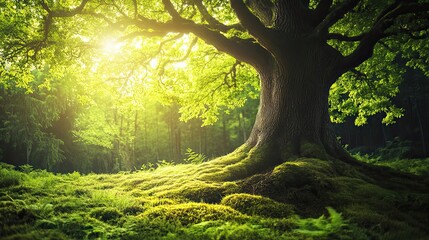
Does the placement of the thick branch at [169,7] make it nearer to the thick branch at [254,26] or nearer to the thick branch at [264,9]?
the thick branch at [254,26]

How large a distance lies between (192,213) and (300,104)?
5708 mm

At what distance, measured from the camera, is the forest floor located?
4.43 m

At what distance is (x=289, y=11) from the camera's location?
10.0 meters

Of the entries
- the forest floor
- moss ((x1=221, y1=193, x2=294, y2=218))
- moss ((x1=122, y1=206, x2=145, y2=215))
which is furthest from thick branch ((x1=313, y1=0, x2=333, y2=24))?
moss ((x1=122, y1=206, x2=145, y2=215))

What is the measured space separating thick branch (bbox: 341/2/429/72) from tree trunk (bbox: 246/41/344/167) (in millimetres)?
556

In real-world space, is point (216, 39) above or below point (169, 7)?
below

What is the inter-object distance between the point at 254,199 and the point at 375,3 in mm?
9385

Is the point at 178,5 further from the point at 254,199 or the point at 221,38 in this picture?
the point at 254,199

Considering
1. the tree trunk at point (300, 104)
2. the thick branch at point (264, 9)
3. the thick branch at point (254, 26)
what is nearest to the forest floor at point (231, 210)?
the tree trunk at point (300, 104)

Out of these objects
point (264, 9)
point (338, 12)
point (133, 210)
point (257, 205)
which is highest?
point (264, 9)

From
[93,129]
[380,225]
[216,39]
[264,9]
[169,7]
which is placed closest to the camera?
[380,225]

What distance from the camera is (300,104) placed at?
9.80 metres

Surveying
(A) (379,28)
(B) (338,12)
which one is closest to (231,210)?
(B) (338,12)

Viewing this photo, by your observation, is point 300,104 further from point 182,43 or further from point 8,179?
point 8,179
